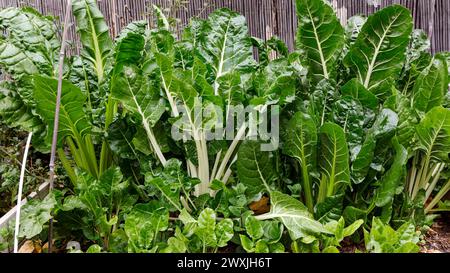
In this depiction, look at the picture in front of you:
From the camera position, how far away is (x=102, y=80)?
1391 mm

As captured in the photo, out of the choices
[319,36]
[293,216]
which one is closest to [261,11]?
[319,36]

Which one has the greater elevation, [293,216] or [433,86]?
[433,86]

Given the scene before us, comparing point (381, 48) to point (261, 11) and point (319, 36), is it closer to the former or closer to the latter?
point (319, 36)

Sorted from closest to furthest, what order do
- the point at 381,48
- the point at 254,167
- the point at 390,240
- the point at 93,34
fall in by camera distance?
the point at 390,240, the point at 254,167, the point at 381,48, the point at 93,34

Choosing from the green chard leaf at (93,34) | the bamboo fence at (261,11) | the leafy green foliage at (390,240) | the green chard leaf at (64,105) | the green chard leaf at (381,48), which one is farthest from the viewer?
the bamboo fence at (261,11)

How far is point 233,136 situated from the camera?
1.31m

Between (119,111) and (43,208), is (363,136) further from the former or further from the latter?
(43,208)

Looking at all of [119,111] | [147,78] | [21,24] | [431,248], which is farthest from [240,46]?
[431,248]

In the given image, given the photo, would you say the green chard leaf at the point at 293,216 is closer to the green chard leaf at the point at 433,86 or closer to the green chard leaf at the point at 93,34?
the green chard leaf at the point at 433,86

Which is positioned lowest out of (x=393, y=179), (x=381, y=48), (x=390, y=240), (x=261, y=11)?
(x=390, y=240)

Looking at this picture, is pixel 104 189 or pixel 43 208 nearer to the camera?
pixel 43 208

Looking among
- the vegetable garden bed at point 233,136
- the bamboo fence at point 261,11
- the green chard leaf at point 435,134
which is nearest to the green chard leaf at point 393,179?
the vegetable garden bed at point 233,136

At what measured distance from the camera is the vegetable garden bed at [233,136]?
3.73 ft

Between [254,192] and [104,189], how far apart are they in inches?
16.4
